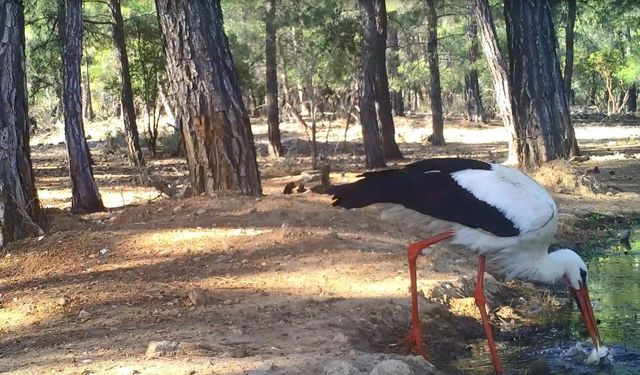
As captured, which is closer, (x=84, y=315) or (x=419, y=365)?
(x=419, y=365)

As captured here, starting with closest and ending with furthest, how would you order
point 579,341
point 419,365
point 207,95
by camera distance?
point 419,365 → point 579,341 → point 207,95

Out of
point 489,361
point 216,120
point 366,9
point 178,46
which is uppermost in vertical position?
point 366,9

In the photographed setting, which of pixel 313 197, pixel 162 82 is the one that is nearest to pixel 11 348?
pixel 313 197

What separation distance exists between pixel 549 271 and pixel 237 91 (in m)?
4.64

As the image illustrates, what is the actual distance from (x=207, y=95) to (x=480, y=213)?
4.47 metres

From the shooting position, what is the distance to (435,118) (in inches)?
1040

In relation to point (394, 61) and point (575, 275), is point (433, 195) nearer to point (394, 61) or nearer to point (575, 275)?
point (575, 275)

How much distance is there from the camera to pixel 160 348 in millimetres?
4871

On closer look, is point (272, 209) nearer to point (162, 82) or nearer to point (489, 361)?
point (489, 361)

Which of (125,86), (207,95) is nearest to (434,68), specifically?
(125,86)

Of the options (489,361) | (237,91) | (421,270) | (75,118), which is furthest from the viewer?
(75,118)

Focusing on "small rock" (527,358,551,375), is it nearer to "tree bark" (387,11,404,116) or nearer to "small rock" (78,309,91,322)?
"small rock" (78,309,91,322)

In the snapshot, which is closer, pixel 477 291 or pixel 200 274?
pixel 477 291

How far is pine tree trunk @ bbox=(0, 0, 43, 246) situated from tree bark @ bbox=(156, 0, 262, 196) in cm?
168
